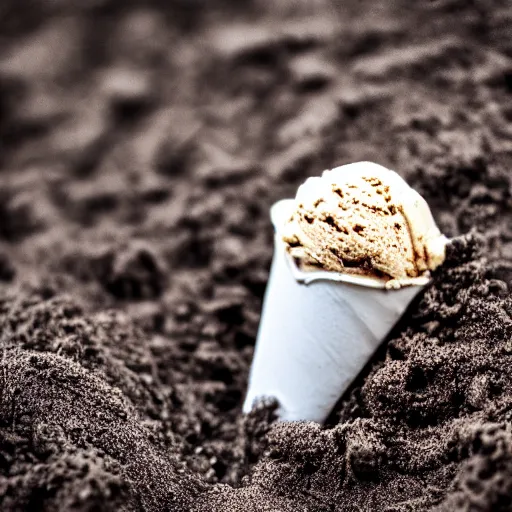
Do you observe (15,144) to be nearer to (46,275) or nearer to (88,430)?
(46,275)

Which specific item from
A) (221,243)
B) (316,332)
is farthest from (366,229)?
(221,243)

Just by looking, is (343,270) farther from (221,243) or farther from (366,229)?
(221,243)

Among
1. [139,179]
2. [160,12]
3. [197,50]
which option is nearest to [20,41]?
[160,12]

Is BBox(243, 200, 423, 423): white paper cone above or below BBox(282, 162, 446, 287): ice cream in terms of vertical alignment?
below

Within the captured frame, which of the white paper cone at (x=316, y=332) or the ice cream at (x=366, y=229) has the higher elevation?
the ice cream at (x=366, y=229)
